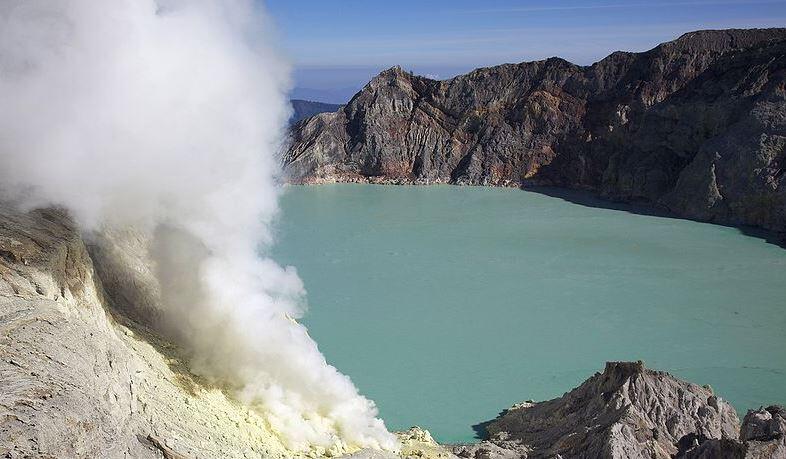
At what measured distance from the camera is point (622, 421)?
8109mm

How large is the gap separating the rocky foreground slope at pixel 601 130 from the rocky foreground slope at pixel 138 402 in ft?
60.2

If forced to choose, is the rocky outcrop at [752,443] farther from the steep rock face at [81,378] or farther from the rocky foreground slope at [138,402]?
the steep rock face at [81,378]

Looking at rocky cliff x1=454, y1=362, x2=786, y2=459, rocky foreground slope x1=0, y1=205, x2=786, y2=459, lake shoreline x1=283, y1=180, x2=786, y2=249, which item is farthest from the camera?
lake shoreline x1=283, y1=180, x2=786, y2=249

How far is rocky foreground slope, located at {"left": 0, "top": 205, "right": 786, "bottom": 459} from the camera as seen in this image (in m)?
4.60

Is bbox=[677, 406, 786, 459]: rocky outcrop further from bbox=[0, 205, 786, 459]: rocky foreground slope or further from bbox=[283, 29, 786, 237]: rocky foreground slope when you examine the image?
bbox=[283, 29, 786, 237]: rocky foreground slope

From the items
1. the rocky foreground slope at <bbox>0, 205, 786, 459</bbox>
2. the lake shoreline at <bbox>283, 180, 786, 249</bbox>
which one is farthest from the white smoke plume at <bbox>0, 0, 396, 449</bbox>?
the lake shoreline at <bbox>283, 180, 786, 249</bbox>

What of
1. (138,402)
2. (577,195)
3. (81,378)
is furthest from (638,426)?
(577,195)

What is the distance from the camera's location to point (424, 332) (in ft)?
46.9

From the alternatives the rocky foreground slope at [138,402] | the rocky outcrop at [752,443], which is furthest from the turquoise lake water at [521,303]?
the rocky outcrop at [752,443]

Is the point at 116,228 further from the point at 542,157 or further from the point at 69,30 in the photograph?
the point at 542,157

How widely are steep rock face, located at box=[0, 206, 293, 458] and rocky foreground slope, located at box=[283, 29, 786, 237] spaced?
2302 cm

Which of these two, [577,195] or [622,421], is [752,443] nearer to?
[622,421]

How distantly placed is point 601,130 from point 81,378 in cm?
3172

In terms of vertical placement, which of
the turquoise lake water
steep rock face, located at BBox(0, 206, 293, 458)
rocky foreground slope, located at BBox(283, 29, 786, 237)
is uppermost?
rocky foreground slope, located at BBox(283, 29, 786, 237)
